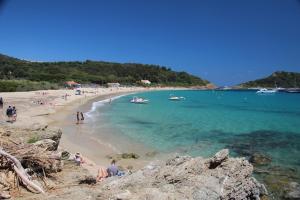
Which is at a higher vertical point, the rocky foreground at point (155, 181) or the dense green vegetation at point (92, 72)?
the dense green vegetation at point (92, 72)

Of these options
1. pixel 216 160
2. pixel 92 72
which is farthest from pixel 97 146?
pixel 92 72

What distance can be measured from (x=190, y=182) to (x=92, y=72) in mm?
134708

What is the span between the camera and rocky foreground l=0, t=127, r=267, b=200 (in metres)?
6.61

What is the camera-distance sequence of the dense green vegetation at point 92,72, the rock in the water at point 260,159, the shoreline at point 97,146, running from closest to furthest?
the shoreline at point 97,146 → the rock in the water at point 260,159 → the dense green vegetation at point 92,72

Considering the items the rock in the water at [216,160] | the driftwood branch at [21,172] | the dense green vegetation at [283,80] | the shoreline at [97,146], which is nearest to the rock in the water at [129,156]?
the shoreline at [97,146]

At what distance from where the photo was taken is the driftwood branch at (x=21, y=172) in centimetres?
779

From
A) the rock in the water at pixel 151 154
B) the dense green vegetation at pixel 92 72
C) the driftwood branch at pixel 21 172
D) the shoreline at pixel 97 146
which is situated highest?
the dense green vegetation at pixel 92 72

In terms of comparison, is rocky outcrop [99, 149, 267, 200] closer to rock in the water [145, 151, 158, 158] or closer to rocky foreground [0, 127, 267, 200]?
rocky foreground [0, 127, 267, 200]

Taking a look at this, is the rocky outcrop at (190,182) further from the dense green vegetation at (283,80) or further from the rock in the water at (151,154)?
the dense green vegetation at (283,80)

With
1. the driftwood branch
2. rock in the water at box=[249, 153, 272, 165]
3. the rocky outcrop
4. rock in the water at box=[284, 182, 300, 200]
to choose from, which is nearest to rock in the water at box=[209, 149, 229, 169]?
the rocky outcrop

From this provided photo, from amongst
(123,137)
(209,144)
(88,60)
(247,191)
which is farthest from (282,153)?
(88,60)

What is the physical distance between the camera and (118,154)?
1886cm

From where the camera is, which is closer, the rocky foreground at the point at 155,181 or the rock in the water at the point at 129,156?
the rocky foreground at the point at 155,181

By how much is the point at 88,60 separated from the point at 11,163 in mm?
154714
